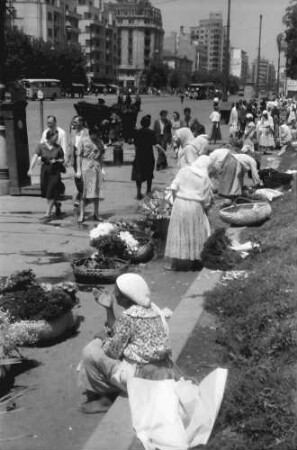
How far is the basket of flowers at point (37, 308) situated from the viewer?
19.6 ft

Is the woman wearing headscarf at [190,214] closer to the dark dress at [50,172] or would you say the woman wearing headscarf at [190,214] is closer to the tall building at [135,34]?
the dark dress at [50,172]

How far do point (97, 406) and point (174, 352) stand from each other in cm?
87

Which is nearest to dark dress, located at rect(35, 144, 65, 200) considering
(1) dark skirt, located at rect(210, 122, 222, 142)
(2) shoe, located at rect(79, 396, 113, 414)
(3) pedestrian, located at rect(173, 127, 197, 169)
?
(3) pedestrian, located at rect(173, 127, 197, 169)

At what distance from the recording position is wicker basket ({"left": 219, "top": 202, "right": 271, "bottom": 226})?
408 inches

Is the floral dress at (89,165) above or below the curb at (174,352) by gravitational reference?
above

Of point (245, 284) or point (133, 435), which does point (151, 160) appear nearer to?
point (245, 284)

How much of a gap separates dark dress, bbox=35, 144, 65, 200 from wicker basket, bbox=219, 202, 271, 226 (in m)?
3.01

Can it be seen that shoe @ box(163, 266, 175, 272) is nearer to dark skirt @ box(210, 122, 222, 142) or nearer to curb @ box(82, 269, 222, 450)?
curb @ box(82, 269, 222, 450)

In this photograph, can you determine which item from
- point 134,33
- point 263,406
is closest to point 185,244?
point 263,406

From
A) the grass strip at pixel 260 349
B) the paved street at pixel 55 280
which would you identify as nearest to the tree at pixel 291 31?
the paved street at pixel 55 280

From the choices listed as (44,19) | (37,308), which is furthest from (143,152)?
(44,19)

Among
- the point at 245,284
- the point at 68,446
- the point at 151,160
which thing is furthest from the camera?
the point at 151,160

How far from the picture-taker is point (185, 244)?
8.30 m

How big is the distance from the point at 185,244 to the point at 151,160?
18.5 feet
